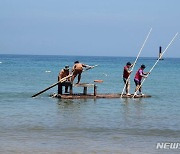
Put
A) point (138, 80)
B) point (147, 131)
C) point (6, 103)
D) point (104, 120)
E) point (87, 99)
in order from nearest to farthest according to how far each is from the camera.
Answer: point (147, 131) → point (104, 120) → point (6, 103) → point (87, 99) → point (138, 80)

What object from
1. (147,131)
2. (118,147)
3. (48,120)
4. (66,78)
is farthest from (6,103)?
(118,147)

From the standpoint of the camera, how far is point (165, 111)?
1702cm

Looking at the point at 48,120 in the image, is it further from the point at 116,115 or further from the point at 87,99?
the point at 87,99

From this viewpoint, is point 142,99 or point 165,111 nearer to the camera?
point 165,111

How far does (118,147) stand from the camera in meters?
10.6

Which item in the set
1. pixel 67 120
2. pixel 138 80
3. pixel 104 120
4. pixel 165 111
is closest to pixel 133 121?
pixel 104 120

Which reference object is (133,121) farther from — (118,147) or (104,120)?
(118,147)

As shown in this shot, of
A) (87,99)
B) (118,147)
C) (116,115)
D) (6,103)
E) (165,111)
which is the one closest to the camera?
(118,147)

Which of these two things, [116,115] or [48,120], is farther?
[116,115]

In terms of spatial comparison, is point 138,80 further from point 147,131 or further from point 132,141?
point 132,141

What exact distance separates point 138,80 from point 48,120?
8.38 metres

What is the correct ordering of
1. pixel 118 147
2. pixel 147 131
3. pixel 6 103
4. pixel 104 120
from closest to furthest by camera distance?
pixel 118 147 → pixel 147 131 → pixel 104 120 → pixel 6 103

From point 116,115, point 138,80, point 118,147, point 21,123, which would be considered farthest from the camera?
point 138,80

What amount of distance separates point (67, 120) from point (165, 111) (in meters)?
4.24
